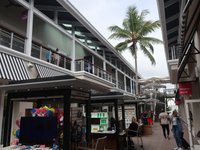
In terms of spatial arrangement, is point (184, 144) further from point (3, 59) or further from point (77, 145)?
point (3, 59)

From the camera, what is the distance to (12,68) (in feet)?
31.3

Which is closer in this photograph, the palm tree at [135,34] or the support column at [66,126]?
the support column at [66,126]

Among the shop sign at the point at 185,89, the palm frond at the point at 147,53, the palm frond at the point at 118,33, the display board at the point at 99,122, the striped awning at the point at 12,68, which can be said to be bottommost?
the display board at the point at 99,122

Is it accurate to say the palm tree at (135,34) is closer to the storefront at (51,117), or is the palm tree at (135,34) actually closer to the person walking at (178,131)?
the person walking at (178,131)

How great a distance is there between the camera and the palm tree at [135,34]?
72.4 feet

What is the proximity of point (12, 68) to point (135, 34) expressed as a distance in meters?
15.5

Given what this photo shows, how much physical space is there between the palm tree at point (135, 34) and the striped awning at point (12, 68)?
538 inches

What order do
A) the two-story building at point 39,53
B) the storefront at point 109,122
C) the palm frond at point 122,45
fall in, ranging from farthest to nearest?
the palm frond at point 122,45 < the storefront at point 109,122 < the two-story building at point 39,53

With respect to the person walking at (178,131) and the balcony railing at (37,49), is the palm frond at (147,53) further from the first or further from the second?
the person walking at (178,131)

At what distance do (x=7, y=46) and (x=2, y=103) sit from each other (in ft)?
9.74

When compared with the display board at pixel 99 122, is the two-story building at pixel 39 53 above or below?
above

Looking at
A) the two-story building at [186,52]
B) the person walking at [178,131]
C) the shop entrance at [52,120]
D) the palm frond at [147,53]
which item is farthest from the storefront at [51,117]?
the palm frond at [147,53]

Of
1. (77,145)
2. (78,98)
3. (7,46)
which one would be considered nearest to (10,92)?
(78,98)

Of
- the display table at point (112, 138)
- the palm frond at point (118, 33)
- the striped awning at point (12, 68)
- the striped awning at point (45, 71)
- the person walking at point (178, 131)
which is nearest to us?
the striped awning at point (12, 68)
